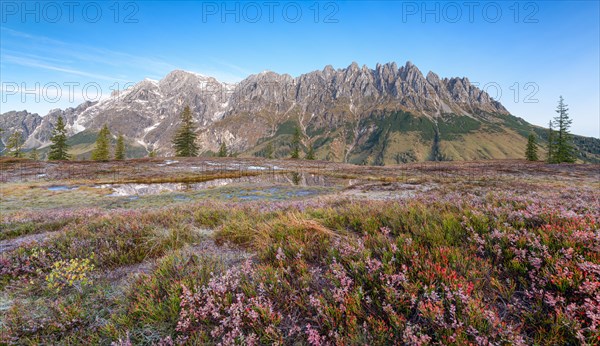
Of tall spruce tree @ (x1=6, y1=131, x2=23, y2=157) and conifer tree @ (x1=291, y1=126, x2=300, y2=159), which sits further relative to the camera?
conifer tree @ (x1=291, y1=126, x2=300, y2=159)

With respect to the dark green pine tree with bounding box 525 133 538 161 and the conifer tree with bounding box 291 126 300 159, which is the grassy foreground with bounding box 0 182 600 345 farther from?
the dark green pine tree with bounding box 525 133 538 161

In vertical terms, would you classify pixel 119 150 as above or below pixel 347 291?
above

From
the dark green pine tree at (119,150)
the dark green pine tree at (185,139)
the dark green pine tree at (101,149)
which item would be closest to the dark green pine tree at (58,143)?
the dark green pine tree at (101,149)

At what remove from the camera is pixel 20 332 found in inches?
122

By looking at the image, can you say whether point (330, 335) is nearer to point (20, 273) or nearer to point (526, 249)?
point (526, 249)

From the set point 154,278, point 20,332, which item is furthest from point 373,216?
point 20,332

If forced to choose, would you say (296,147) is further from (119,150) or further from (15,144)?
(15,144)

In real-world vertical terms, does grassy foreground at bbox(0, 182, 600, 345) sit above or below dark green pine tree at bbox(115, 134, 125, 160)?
below

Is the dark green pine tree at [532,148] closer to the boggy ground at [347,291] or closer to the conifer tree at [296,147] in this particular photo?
the conifer tree at [296,147]

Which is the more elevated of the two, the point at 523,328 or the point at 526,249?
the point at 526,249

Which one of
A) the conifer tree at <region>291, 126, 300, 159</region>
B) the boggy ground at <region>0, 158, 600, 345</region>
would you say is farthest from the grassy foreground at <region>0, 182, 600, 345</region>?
the conifer tree at <region>291, 126, 300, 159</region>

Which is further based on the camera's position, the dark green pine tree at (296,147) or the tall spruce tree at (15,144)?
the dark green pine tree at (296,147)

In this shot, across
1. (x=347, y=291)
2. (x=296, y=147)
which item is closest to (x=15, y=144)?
(x=296, y=147)

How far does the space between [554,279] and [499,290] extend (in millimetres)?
552
